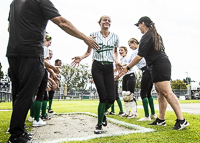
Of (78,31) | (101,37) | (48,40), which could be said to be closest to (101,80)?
(101,37)

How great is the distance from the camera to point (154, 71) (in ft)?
14.4

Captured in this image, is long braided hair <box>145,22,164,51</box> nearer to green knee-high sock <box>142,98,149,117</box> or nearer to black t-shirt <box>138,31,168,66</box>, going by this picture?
black t-shirt <box>138,31,168,66</box>

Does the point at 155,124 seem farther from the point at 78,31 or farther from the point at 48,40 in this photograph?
the point at 48,40

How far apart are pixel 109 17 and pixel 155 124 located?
2.85 metres

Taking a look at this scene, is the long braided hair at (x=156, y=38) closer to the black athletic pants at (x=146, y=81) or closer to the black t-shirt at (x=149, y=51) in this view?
the black t-shirt at (x=149, y=51)

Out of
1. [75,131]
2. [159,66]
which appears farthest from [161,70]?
[75,131]

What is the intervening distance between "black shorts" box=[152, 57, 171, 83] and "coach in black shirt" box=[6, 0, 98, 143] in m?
2.00

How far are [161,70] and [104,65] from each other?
1287mm

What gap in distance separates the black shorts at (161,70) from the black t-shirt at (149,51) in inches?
4.4

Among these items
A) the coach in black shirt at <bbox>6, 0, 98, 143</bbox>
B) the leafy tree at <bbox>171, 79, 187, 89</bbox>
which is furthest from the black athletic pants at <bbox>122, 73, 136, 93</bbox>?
the leafy tree at <bbox>171, 79, 187, 89</bbox>

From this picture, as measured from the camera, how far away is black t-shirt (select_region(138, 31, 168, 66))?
4406 millimetres

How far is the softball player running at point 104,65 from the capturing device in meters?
4.23

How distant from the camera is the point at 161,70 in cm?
426

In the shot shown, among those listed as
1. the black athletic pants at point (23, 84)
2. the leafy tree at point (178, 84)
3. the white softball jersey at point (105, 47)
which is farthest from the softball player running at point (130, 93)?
the leafy tree at point (178, 84)
